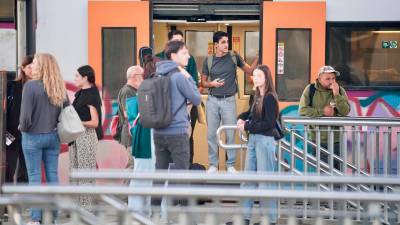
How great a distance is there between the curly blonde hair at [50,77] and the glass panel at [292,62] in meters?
3.24

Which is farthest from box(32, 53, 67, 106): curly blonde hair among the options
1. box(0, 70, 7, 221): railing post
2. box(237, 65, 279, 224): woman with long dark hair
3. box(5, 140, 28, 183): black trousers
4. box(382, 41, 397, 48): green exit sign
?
box(382, 41, 397, 48): green exit sign

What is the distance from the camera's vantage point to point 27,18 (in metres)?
11.4

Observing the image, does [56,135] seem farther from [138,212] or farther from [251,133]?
[138,212]

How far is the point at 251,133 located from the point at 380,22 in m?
2.94

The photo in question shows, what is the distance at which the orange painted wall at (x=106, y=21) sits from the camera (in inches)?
452

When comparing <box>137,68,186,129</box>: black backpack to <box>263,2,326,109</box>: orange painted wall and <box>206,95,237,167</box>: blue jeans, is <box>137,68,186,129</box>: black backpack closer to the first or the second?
<box>206,95,237,167</box>: blue jeans

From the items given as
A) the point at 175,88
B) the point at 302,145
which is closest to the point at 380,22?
the point at 302,145

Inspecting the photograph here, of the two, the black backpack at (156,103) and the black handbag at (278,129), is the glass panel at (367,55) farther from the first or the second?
the black backpack at (156,103)

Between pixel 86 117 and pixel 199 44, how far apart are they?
120 inches

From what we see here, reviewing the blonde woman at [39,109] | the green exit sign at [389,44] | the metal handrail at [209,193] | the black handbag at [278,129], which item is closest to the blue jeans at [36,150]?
the blonde woman at [39,109]

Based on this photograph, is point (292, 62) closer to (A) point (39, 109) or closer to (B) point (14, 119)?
(B) point (14, 119)

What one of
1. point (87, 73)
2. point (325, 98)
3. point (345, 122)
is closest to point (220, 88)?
point (325, 98)

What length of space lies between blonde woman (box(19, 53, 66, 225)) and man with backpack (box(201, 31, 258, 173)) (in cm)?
268

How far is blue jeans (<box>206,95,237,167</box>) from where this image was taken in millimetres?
11406
